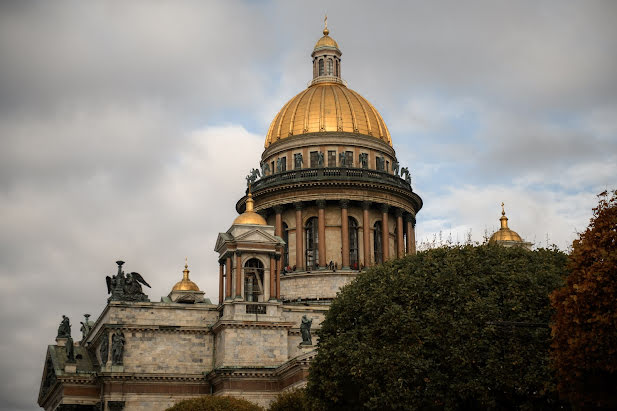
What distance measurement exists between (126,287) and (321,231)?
16846mm

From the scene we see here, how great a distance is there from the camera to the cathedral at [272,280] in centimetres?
5988

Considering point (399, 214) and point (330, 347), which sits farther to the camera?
point (399, 214)

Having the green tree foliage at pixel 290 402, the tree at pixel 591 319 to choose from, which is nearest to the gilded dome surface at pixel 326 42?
the green tree foliage at pixel 290 402

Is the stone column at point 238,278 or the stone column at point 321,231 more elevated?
the stone column at point 321,231

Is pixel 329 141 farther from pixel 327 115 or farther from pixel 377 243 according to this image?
pixel 377 243

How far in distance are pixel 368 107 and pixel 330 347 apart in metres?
40.6

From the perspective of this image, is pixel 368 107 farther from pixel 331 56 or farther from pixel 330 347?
pixel 330 347

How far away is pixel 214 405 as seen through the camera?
52.0 m

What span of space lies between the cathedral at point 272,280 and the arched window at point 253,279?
0.36 ft

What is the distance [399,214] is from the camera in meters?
77.3

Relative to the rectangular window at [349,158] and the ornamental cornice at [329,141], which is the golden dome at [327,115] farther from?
the rectangular window at [349,158]

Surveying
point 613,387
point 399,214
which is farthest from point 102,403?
point 613,387

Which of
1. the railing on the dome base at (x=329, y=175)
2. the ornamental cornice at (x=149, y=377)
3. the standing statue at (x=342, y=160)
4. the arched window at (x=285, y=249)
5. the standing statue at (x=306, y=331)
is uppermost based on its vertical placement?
the standing statue at (x=342, y=160)

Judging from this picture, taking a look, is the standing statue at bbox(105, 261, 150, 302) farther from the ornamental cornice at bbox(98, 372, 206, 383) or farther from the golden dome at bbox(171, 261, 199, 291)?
the golden dome at bbox(171, 261, 199, 291)
